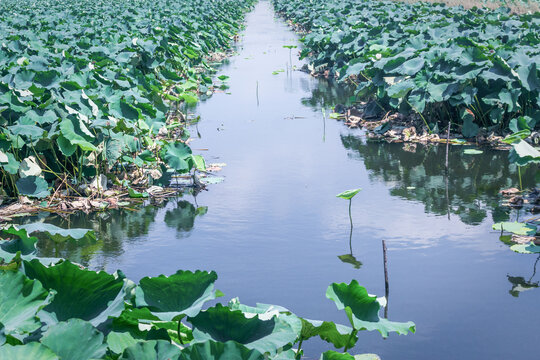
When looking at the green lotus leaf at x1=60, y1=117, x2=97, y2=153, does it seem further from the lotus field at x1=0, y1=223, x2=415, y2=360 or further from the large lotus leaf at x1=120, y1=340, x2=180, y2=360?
the large lotus leaf at x1=120, y1=340, x2=180, y2=360

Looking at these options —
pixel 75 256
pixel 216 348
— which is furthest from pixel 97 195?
pixel 216 348

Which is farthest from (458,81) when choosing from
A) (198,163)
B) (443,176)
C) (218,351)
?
(218,351)

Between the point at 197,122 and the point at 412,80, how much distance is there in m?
3.08

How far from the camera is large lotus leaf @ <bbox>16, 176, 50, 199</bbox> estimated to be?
551cm

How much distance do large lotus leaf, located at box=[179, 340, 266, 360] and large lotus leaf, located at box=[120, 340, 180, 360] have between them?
46mm

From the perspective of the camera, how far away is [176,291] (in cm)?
227

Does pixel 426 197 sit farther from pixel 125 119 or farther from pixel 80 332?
pixel 80 332

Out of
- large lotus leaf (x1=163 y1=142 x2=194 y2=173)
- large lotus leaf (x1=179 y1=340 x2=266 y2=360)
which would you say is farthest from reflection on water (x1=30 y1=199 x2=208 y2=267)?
large lotus leaf (x1=179 y1=340 x2=266 y2=360)

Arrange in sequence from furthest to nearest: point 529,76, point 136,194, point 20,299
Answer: point 529,76 → point 136,194 → point 20,299

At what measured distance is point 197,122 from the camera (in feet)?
31.1

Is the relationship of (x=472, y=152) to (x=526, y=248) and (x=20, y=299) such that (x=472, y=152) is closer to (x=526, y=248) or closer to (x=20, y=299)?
(x=526, y=248)

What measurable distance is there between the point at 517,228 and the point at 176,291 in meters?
3.32

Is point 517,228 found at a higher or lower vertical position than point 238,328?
lower

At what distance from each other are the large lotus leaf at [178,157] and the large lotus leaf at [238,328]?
391 cm
